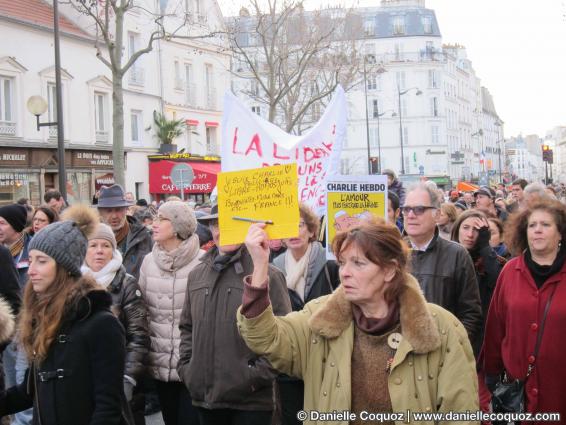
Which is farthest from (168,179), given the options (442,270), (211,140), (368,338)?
(368,338)

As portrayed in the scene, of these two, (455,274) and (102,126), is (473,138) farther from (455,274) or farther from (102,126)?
(455,274)

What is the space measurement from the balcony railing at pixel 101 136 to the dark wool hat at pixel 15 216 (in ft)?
69.6

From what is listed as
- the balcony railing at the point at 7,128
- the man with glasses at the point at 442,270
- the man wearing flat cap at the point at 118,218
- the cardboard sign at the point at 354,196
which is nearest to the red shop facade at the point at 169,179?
the balcony railing at the point at 7,128

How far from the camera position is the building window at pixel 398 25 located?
81.3m

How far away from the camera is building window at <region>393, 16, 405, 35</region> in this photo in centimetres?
8131

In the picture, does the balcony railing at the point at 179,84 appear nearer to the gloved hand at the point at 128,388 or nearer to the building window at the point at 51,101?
the building window at the point at 51,101

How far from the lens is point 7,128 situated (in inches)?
920

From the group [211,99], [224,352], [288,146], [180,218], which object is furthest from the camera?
[211,99]

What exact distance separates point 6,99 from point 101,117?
5.09 metres

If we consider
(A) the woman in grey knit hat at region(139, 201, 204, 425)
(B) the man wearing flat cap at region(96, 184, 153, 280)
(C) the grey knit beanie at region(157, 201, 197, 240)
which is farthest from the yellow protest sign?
(B) the man wearing flat cap at region(96, 184, 153, 280)

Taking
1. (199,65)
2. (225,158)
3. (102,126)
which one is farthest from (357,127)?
(225,158)

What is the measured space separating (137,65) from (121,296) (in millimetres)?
26577

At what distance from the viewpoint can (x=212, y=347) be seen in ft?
15.4

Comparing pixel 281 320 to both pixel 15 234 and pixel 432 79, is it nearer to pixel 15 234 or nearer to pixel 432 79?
pixel 15 234
